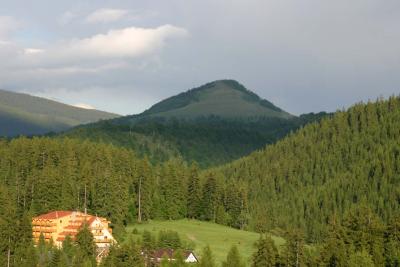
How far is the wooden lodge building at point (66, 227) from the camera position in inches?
5202

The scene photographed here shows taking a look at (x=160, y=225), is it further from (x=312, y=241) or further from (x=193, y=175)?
(x=312, y=241)

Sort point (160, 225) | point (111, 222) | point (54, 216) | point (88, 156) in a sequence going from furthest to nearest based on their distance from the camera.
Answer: point (88, 156) → point (160, 225) → point (111, 222) → point (54, 216)

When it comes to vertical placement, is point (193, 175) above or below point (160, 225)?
above

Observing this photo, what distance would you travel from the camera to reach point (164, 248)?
129000 mm

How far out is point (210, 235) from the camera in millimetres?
153750

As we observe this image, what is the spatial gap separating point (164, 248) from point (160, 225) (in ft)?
105

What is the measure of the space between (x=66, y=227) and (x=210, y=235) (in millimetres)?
35085

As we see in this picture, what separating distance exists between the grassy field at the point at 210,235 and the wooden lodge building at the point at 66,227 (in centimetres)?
957

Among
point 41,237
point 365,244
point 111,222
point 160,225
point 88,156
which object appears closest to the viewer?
point 365,244

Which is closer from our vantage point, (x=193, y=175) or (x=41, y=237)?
(x=41, y=237)

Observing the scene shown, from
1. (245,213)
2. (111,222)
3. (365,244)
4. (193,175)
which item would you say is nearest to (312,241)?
(245,213)

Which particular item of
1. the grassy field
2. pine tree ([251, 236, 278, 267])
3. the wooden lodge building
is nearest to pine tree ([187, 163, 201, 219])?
the grassy field

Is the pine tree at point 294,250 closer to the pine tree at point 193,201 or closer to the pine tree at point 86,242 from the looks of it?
the pine tree at point 86,242

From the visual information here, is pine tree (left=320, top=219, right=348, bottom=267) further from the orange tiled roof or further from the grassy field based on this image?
the orange tiled roof
